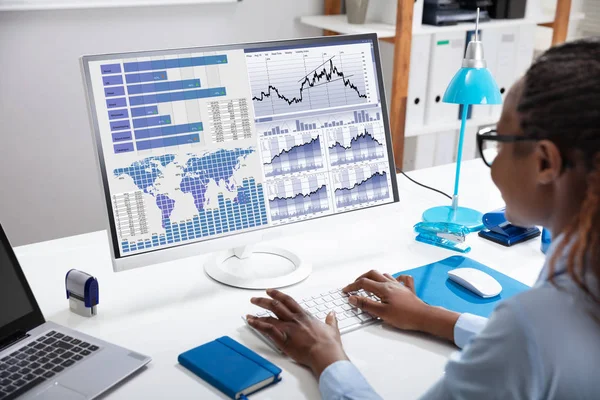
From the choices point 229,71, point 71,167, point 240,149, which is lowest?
point 71,167

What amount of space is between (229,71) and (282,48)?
0.12m

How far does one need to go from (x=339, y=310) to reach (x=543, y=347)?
0.51 m

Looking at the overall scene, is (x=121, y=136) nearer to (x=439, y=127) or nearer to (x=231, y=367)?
(x=231, y=367)

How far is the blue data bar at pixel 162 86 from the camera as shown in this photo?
1153mm

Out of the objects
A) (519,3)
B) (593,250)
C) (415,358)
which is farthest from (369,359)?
(519,3)

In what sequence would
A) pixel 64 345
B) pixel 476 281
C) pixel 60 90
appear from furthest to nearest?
pixel 60 90
pixel 476 281
pixel 64 345

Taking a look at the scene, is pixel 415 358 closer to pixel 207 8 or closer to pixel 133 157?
pixel 133 157

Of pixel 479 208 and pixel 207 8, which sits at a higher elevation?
pixel 207 8

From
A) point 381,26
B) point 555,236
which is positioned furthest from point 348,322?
point 381,26

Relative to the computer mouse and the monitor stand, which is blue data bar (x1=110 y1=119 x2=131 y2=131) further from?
the computer mouse

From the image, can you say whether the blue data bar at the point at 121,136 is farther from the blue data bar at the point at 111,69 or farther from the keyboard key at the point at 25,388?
the keyboard key at the point at 25,388

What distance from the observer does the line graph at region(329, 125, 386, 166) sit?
1348 millimetres

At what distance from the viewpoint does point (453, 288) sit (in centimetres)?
129

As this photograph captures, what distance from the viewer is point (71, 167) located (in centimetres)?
256
